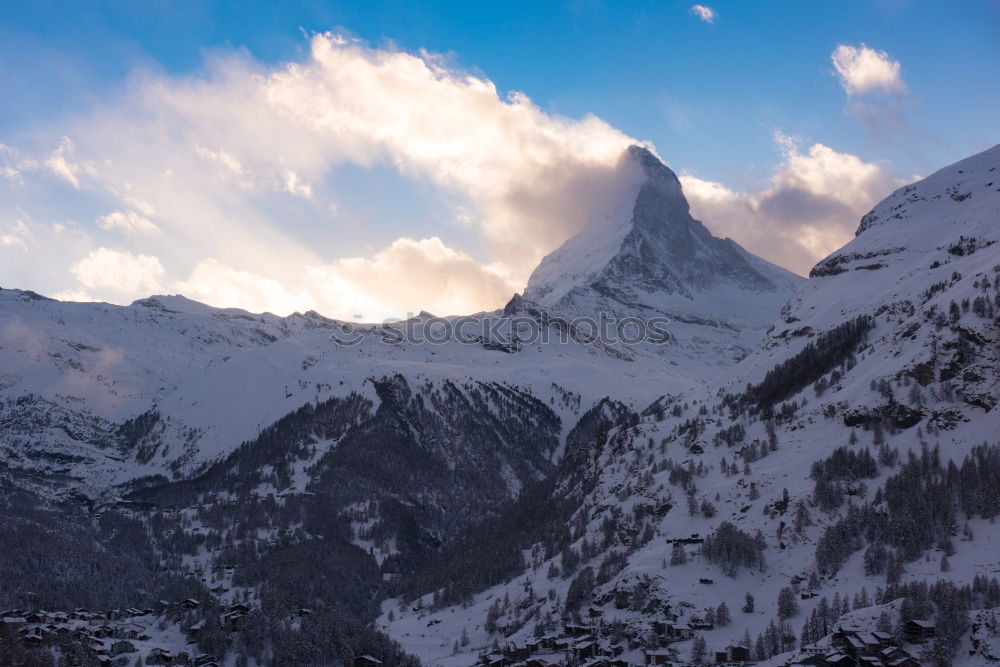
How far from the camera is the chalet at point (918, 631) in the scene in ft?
354

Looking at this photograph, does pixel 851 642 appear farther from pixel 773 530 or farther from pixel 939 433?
pixel 939 433

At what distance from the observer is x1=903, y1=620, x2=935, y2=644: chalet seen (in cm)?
10775

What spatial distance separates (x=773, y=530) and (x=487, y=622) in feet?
175

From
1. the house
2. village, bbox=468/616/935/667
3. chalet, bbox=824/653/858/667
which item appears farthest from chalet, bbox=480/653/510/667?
chalet, bbox=824/653/858/667

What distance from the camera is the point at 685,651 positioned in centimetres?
13212

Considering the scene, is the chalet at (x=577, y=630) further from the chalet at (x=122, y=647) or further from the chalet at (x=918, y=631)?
the chalet at (x=122, y=647)

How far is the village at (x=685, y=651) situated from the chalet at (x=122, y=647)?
5664 centimetres

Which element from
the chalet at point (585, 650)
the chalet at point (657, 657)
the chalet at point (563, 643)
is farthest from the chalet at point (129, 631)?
the chalet at point (657, 657)

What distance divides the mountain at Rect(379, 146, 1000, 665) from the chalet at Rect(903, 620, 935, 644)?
467 mm

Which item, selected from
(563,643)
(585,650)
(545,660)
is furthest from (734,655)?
(545,660)

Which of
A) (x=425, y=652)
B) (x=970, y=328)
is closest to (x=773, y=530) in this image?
(x=970, y=328)

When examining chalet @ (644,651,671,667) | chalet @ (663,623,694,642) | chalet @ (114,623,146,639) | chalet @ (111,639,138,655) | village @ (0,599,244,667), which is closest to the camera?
chalet @ (644,651,671,667)

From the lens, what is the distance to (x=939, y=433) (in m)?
149

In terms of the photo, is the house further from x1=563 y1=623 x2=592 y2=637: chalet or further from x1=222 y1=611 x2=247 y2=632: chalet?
x1=563 y1=623 x2=592 y2=637: chalet
